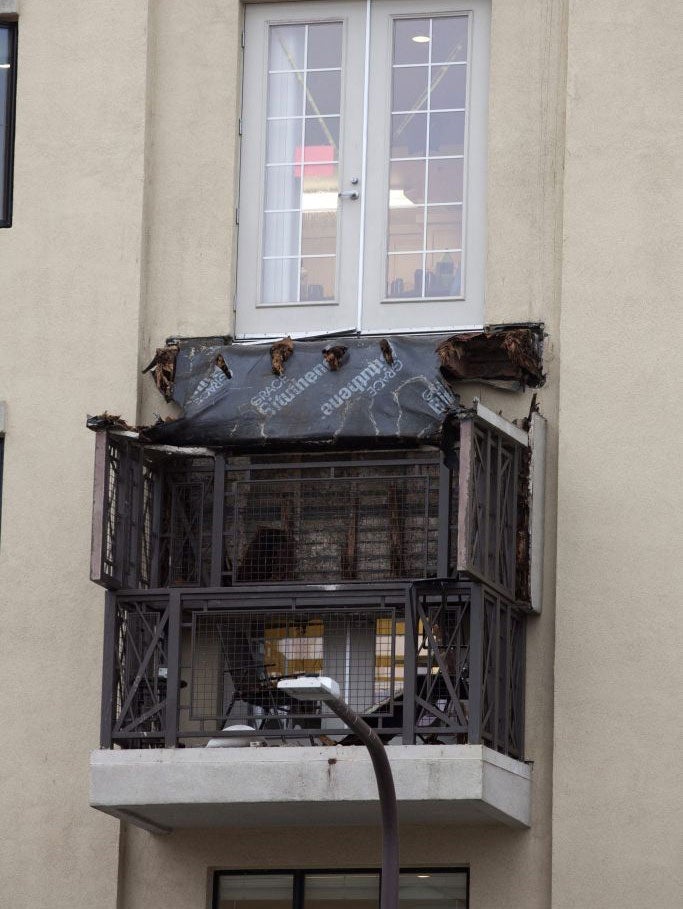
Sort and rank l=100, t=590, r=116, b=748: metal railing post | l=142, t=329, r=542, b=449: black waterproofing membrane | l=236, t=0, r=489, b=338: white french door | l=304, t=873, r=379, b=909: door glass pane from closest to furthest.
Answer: l=100, t=590, r=116, b=748: metal railing post < l=304, t=873, r=379, b=909: door glass pane < l=142, t=329, r=542, b=449: black waterproofing membrane < l=236, t=0, r=489, b=338: white french door

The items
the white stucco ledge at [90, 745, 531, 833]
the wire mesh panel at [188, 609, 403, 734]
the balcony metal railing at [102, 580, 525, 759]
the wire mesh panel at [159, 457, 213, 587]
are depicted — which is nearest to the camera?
the white stucco ledge at [90, 745, 531, 833]

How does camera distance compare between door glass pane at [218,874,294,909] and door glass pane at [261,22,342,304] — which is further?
door glass pane at [261,22,342,304]

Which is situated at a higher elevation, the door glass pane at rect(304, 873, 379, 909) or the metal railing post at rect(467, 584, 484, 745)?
the metal railing post at rect(467, 584, 484, 745)

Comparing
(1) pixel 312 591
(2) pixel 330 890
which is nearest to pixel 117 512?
(1) pixel 312 591

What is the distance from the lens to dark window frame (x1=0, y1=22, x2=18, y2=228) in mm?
20291

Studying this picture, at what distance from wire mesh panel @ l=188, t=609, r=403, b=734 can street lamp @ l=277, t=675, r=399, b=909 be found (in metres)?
2.65

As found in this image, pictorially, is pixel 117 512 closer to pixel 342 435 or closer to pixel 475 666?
pixel 342 435

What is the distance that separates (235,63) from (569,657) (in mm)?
6474

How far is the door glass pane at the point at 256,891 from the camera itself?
18406mm

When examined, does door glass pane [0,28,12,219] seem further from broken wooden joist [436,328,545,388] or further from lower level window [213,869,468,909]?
lower level window [213,869,468,909]

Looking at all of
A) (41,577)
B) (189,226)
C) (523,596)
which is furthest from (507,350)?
(41,577)

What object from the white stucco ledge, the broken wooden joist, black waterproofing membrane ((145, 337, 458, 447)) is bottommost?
the white stucco ledge

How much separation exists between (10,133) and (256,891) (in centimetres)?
753

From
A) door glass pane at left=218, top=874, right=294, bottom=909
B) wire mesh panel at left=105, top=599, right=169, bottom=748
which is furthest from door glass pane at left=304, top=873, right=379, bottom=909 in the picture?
wire mesh panel at left=105, top=599, right=169, bottom=748
